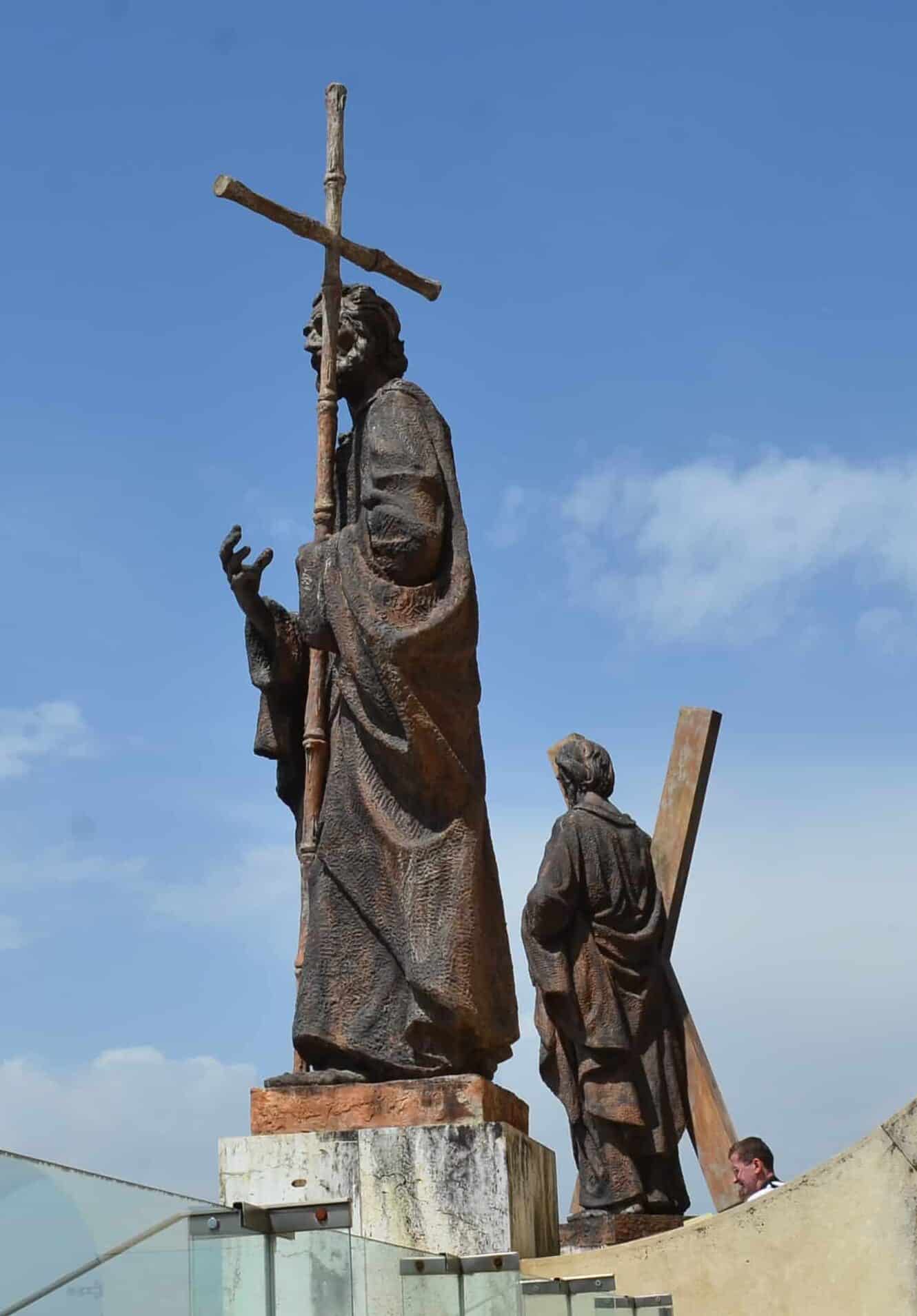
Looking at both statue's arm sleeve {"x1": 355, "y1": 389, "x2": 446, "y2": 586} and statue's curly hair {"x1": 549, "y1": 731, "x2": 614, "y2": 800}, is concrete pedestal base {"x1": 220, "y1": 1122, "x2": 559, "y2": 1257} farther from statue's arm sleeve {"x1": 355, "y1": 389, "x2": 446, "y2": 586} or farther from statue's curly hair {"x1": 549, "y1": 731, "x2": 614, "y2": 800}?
statue's curly hair {"x1": 549, "y1": 731, "x2": 614, "y2": 800}

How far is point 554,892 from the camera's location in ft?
36.9

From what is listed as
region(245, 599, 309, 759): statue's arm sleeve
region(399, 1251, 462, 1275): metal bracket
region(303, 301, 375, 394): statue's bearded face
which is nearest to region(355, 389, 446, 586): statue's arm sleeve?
region(303, 301, 375, 394): statue's bearded face

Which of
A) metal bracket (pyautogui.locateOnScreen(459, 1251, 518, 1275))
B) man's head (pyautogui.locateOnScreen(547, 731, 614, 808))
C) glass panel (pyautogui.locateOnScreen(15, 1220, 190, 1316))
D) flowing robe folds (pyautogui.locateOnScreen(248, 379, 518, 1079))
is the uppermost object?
man's head (pyautogui.locateOnScreen(547, 731, 614, 808))

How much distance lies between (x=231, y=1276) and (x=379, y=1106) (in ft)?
8.16

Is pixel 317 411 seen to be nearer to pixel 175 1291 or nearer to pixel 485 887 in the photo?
pixel 485 887

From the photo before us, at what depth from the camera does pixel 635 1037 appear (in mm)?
11500

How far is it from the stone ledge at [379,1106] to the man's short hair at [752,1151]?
1839mm

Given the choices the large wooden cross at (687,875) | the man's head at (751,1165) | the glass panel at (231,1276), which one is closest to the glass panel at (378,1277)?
the glass panel at (231,1276)

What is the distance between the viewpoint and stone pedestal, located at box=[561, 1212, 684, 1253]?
1076 cm

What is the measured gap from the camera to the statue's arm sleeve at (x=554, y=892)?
1121 cm

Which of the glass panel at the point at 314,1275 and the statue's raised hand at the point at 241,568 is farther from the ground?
the statue's raised hand at the point at 241,568

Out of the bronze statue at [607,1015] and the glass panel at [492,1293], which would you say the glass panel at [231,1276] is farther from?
the bronze statue at [607,1015]

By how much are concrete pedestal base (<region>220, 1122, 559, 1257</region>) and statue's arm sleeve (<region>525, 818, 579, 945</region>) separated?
4.43m

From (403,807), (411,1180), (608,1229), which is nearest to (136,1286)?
(411,1180)
